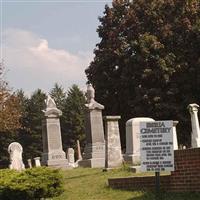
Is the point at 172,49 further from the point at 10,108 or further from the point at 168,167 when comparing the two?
the point at 168,167

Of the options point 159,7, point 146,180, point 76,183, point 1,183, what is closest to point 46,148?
point 76,183

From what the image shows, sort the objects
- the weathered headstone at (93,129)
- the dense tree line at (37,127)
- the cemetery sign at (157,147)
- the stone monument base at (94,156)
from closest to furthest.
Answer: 1. the cemetery sign at (157,147)
2. the stone monument base at (94,156)
3. the weathered headstone at (93,129)
4. the dense tree line at (37,127)

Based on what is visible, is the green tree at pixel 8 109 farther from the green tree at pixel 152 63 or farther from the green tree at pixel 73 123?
the green tree at pixel 73 123

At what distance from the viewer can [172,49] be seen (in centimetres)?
3816

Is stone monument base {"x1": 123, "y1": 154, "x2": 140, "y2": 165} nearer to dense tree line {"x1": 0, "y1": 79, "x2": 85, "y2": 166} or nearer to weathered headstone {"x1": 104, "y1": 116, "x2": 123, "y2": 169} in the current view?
weathered headstone {"x1": 104, "y1": 116, "x2": 123, "y2": 169}

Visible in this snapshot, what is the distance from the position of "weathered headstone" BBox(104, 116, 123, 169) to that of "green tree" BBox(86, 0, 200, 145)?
1765 centimetres

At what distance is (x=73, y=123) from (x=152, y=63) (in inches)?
1528

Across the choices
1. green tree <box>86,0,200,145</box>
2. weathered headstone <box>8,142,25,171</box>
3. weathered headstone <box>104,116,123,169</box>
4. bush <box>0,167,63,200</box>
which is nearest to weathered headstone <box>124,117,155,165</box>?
weathered headstone <box>104,116,123,169</box>

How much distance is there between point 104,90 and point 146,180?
2672 centimetres

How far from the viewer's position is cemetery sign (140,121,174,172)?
359 inches

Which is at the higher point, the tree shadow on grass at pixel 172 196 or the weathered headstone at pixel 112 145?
the weathered headstone at pixel 112 145

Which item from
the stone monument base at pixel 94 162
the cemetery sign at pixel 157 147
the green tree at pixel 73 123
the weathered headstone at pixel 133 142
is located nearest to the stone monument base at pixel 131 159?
the weathered headstone at pixel 133 142

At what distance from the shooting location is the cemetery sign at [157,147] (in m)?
9.11

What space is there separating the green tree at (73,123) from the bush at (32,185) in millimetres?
58433
